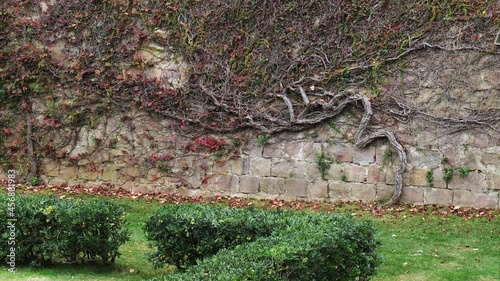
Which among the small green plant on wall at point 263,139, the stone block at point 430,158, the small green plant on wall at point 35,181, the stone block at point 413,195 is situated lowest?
the small green plant on wall at point 35,181

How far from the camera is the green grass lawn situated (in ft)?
24.1

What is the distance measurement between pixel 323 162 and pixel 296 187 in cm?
56

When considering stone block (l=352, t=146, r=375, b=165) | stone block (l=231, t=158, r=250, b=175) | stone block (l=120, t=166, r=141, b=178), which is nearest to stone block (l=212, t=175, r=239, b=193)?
stone block (l=231, t=158, r=250, b=175)

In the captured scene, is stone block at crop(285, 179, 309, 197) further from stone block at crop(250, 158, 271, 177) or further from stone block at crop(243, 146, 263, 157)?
stone block at crop(243, 146, 263, 157)

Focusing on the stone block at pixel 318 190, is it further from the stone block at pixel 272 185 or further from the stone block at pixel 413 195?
the stone block at pixel 413 195

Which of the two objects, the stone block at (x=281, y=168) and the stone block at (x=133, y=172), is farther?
the stone block at (x=133, y=172)

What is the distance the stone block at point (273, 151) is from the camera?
37.7 ft

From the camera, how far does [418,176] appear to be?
35.8 ft

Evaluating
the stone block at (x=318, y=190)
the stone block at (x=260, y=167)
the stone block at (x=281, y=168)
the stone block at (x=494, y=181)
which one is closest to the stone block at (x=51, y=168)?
the stone block at (x=260, y=167)

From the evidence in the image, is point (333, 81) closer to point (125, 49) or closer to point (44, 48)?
point (125, 49)

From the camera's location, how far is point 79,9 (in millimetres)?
12250

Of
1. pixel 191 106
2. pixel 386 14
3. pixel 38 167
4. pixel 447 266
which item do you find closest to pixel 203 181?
pixel 191 106

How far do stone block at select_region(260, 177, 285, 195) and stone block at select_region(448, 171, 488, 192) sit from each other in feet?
8.01

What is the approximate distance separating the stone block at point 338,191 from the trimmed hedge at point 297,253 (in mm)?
3922
